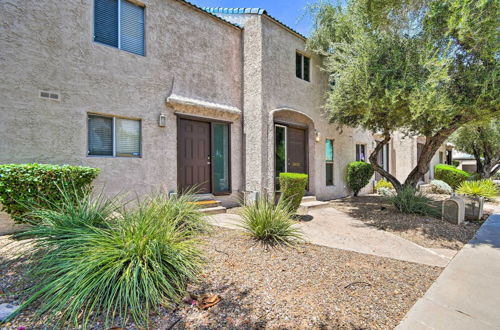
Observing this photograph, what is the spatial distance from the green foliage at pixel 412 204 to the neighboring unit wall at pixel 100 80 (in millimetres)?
5098

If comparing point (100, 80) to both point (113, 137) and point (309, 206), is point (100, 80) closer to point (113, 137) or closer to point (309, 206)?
point (113, 137)

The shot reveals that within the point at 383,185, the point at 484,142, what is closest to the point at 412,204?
the point at 383,185

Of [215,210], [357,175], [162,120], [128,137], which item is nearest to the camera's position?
[128,137]

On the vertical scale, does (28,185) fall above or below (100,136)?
below

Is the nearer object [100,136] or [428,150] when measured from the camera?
[100,136]

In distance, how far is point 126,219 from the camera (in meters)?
3.59

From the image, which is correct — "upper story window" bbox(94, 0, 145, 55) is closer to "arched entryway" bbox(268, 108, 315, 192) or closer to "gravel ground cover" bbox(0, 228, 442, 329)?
"arched entryway" bbox(268, 108, 315, 192)

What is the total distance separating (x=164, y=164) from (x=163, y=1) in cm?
451

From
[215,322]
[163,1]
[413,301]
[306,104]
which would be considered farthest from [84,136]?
[306,104]

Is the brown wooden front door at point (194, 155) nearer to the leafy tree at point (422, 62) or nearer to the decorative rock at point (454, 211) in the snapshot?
the leafy tree at point (422, 62)

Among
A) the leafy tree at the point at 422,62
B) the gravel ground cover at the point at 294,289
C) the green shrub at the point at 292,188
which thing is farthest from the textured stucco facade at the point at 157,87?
the gravel ground cover at the point at 294,289

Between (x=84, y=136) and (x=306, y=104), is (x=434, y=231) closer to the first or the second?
(x=306, y=104)

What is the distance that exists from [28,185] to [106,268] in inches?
122

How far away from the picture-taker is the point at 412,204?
25.9 feet
